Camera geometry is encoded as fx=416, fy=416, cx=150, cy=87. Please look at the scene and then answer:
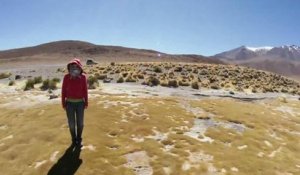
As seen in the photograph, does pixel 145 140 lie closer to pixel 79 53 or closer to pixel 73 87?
pixel 73 87

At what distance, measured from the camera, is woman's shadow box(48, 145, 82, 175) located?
15641mm

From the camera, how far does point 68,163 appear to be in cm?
1628

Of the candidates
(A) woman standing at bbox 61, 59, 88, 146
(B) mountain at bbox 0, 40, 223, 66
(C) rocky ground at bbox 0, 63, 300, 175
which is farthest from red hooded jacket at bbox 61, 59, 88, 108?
(B) mountain at bbox 0, 40, 223, 66

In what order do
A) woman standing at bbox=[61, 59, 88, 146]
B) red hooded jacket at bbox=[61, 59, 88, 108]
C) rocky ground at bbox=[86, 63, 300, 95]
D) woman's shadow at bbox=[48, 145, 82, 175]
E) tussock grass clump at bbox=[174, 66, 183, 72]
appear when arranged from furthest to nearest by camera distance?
1. tussock grass clump at bbox=[174, 66, 183, 72]
2. rocky ground at bbox=[86, 63, 300, 95]
3. red hooded jacket at bbox=[61, 59, 88, 108]
4. woman standing at bbox=[61, 59, 88, 146]
5. woman's shadow at bbox=[48, 145, 82, 175]

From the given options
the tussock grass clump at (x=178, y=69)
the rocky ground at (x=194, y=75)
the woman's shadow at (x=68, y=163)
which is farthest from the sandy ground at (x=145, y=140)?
the tussock grass clump at (x=178, y=69)

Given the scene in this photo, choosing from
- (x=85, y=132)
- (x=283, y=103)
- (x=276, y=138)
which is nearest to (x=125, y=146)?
(x=85, y=132)

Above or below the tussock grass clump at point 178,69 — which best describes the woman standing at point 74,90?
above

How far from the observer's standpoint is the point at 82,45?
189 meters

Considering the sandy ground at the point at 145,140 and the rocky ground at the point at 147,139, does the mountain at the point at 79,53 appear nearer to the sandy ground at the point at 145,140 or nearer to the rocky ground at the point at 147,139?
the rocky ground at the point at 147,139

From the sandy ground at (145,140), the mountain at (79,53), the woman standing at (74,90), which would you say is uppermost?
the woman standing at (74,90)

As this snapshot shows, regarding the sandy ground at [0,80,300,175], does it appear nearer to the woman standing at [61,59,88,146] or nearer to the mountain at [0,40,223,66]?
the woman standing at [61,59,88,146]

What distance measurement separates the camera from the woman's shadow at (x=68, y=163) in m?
15.6

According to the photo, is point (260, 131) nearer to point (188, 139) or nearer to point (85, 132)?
point (188, 139)

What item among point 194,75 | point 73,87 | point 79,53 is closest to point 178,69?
point 194,75
